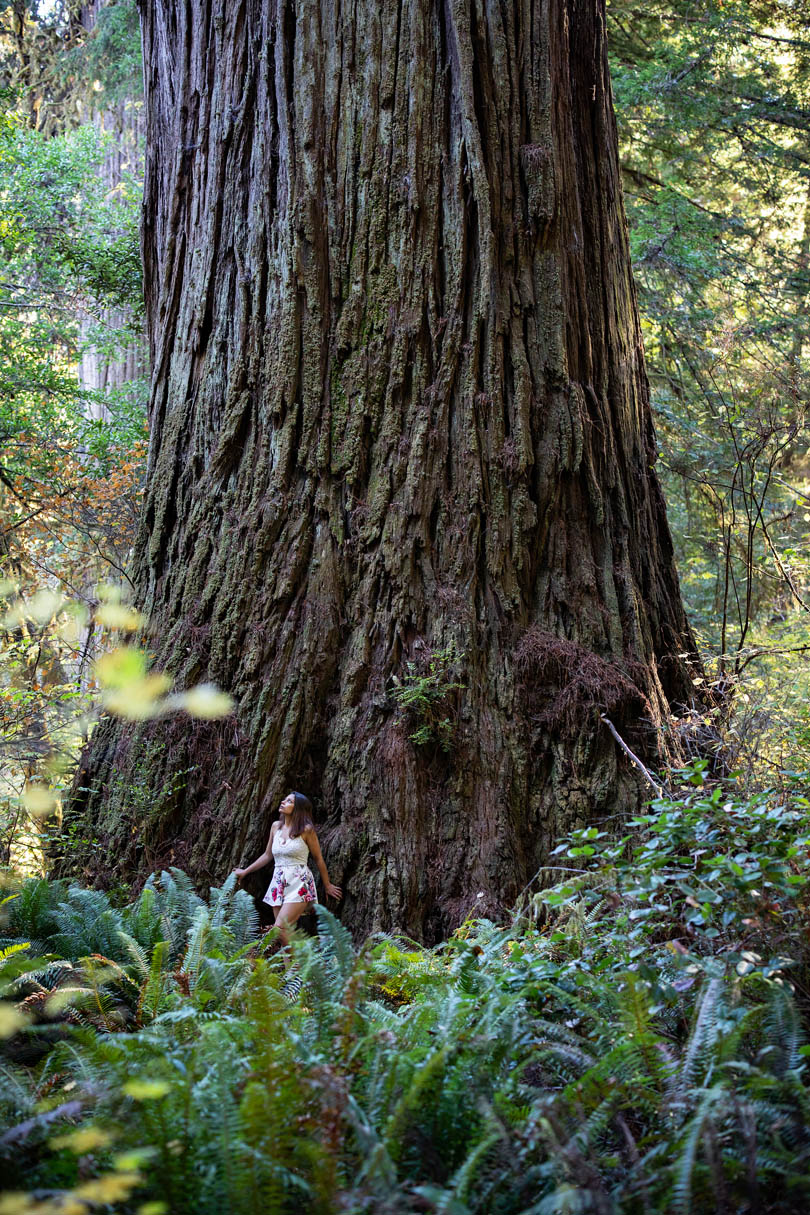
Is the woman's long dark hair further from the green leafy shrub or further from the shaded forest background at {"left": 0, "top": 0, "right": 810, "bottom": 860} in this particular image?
the shaded forest background at {"left": 0, "top": 0, "right": 810, "bottom": 860}

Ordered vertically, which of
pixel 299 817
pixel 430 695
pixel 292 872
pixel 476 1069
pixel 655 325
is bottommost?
pixel 476 1069

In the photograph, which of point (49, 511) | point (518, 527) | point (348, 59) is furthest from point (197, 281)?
point (49, 511)

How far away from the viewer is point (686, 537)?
12.4 meters

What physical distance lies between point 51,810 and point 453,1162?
208 inches

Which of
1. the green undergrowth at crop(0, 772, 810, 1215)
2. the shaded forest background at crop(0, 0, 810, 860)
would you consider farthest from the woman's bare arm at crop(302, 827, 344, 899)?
the shaded forest background at crop(0, 0, 810, 860)

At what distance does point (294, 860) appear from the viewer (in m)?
4.89

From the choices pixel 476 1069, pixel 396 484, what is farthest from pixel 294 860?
pixel 476 1069

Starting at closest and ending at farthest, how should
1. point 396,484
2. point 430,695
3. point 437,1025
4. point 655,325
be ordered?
1. point 437,1025
2. point 430,695
3. point 396,484
4. point 655,325

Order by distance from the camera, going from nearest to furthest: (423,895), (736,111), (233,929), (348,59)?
(233,929), (423,895), (348,59), (736,111)

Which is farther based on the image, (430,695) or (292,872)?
(430,695)

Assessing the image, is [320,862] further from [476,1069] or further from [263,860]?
[476,1069]

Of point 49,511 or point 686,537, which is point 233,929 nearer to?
point 49,511

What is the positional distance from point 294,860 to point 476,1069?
2.47 m

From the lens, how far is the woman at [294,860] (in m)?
4.87
